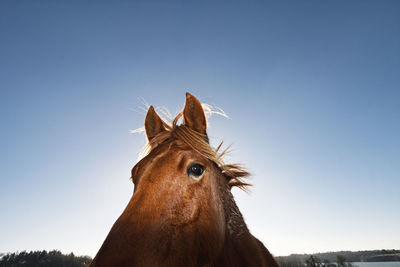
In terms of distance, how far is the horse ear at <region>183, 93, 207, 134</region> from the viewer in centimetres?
266

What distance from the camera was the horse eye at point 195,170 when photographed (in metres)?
2.10

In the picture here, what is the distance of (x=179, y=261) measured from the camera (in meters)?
1.50

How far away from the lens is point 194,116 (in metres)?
2.73

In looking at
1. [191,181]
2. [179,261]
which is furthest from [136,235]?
[191,181]

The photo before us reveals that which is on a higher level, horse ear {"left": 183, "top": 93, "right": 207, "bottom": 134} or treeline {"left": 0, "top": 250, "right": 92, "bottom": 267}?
horse ear {"left": 183, "top": 93, "right": 207, "bottom": 134}

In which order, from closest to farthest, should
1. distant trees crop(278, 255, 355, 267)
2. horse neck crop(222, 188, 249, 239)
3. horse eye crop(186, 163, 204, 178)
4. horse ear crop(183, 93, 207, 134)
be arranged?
horse eye crop(186, 163, 204, 178) → horse neck crop(222, 188, 249, 239) → horse ear crop(183, 93, 207, 134) → distant trees crop(278, 255, 355, 267)

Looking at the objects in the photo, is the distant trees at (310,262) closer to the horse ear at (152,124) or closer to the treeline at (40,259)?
the horse ear at (152,124)

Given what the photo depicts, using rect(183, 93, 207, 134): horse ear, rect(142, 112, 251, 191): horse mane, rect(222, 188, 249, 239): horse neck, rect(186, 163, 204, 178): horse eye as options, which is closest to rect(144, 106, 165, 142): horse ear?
rect(142, 112, 251, 191): horse mane

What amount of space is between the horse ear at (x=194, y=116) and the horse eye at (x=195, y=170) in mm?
709

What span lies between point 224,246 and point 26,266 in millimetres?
47727

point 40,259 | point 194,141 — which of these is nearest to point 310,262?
point 194,141

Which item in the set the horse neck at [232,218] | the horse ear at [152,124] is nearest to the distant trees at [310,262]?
the horse neck at [232,218]

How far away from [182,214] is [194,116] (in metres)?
1.42

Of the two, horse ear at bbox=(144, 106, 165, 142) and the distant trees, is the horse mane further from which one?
the distant trees
